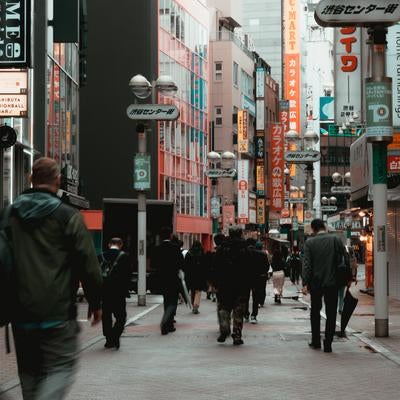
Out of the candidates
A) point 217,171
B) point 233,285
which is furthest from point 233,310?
point 217,171

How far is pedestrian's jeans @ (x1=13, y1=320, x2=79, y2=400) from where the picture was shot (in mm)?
6664

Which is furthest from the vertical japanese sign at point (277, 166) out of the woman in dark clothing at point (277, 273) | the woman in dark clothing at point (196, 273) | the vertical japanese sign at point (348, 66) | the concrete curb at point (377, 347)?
the concrete curb at point (377, 347)

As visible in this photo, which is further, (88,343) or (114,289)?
(88,343)

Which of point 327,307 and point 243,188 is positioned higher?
point 243,188

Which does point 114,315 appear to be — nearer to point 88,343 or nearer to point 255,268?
point 88,343

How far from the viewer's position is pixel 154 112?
2786 cm

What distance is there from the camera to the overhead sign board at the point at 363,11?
55.2 ft

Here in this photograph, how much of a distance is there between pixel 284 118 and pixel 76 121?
218ft

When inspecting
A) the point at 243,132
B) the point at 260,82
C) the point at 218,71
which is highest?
the point at 260,82

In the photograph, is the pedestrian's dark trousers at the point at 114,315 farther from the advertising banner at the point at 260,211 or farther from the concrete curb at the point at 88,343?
the advertising banner at the point at 260,211

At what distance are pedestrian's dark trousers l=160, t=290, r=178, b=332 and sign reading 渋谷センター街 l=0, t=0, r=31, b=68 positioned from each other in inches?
265

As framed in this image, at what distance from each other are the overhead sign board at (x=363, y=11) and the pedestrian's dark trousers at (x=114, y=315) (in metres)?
5.35

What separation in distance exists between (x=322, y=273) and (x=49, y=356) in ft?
29.9

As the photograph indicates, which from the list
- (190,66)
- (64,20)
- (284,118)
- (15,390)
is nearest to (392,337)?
(15,390)
